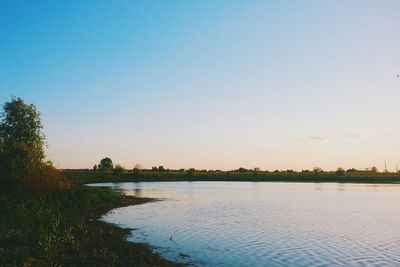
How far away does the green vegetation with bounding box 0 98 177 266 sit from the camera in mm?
20266

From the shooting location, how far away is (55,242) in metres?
22.9

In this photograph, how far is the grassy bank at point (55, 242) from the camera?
19.7m

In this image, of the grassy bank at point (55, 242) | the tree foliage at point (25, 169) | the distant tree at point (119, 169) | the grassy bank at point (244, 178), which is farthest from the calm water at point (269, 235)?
the distant tree at point (119, 169)

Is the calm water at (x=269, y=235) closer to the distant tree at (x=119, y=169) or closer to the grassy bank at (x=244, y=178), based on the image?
the grassy bank at (x=244, y=178)

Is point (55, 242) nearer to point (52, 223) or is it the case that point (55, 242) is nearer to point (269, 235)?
point (52, 223)

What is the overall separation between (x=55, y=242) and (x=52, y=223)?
6.40m

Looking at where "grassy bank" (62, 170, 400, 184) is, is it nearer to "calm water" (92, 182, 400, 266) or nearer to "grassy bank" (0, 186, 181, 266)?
"calm water" (92, 182, 400, 266)

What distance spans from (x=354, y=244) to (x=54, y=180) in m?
36.2

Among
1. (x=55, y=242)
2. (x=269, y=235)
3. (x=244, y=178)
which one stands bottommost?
(x=269, y=235)

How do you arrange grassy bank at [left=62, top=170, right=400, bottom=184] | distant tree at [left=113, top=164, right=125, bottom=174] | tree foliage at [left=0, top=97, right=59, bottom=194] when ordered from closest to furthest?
tree foliage at [left=0, top=97, right=59, bottom=194] < grassy bank at [left=62, top=170, right=400, bottom=184] < distant tree at [left=113, top=164, right=125, bottom=174]

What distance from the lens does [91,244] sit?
24.6 meters

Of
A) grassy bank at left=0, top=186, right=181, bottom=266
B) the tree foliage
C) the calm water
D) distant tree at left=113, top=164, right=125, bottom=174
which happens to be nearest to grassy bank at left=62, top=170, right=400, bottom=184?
distant tree at left=113, top=164, right=125, bottom=174

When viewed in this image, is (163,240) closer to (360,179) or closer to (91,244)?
(91,244)

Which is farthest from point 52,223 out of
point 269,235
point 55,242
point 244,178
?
point 244,178
